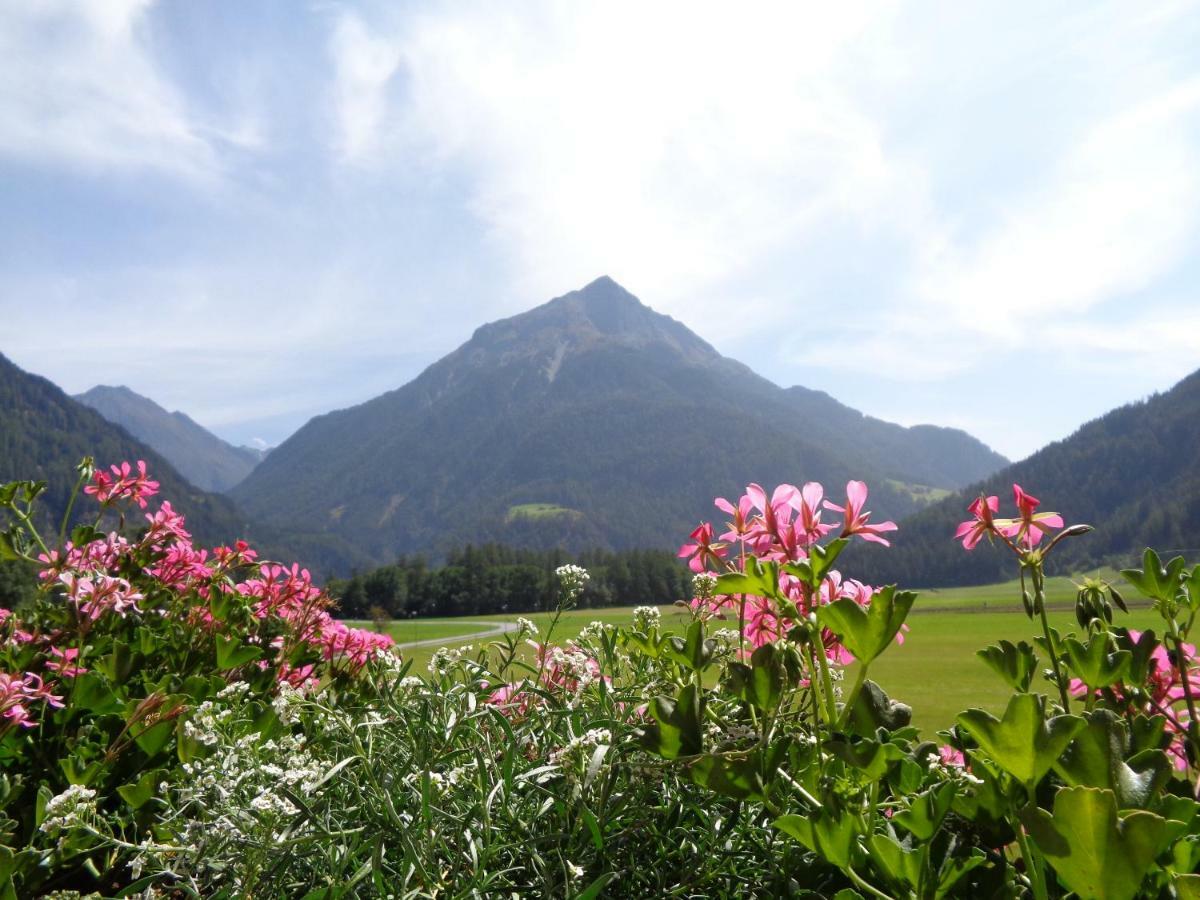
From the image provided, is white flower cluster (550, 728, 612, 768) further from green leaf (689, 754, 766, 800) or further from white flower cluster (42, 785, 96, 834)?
white flower cluster (42, 785, 96, 834)

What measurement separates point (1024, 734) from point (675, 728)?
415mm

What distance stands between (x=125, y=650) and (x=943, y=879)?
1.86m

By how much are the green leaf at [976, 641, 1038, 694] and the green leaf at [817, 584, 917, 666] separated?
39cm

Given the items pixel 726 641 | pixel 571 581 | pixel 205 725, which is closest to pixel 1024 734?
pixel 726 641

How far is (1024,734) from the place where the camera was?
2.26ft

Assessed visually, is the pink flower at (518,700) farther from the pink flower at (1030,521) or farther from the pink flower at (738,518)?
the pink flower at (1030,521)

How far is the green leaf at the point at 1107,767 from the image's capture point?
723mm

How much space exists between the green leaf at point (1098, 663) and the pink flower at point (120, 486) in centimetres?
293

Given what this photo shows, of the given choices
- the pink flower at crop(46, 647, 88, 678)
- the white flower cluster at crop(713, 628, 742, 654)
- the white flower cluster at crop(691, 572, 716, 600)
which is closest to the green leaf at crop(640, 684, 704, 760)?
the white flower cluster at crop(713, 628, 742, 654)

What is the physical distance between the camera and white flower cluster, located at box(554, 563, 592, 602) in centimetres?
166

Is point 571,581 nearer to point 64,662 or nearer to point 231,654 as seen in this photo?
point 231,654

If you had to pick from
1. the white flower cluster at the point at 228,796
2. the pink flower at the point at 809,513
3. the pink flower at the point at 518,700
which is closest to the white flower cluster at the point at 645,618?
the pink flower at the point at 518,700

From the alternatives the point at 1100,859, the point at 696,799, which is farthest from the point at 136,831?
the point at 1100,859

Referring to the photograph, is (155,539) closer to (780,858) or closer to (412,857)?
(412,857)
